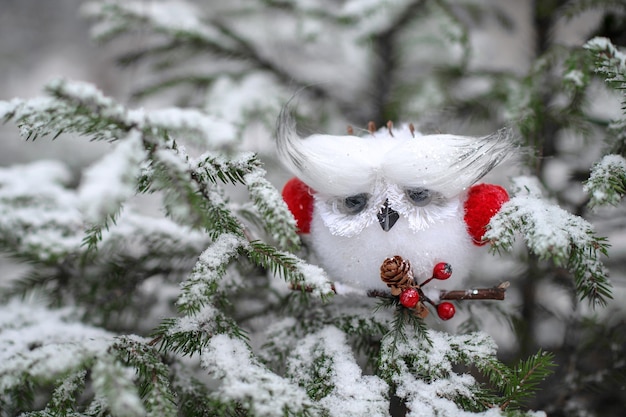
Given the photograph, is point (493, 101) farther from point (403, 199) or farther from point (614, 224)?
point (403, 199)

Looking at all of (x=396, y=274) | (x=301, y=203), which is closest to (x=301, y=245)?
(x=301, y=203)

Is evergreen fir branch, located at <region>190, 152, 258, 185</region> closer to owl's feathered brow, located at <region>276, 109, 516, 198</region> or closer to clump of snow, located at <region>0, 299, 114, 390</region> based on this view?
owl's feathered brow, located at <region>276, 109, 516, 198</region>

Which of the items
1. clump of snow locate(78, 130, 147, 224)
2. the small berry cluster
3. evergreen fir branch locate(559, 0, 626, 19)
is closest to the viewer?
clump of snow locate(78, 130, 147, 224)

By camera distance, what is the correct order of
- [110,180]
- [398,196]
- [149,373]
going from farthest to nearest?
[398,196] < [149,373] < [110,180]

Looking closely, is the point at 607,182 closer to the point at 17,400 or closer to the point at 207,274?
the point at 207,274

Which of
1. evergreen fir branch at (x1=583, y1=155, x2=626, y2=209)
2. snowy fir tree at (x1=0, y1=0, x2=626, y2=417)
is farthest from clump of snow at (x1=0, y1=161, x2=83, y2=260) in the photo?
evergreen fir branch at (x1=583, y1=155, x2=626, y2=209)

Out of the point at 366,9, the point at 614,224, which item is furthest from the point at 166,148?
the point at 614,224

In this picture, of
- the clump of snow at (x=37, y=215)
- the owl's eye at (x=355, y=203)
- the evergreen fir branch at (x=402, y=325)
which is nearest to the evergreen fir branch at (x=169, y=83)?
the clump of snow at (x=37, y=215)

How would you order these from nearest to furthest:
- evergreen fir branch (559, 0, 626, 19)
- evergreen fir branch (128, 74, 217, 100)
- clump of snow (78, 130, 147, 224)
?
clump of snow (78, 130, 147, 224) → evergreen fir branch (559, 0, 626, 19) → evergreen fir branch (128, 74, 217, 100)
